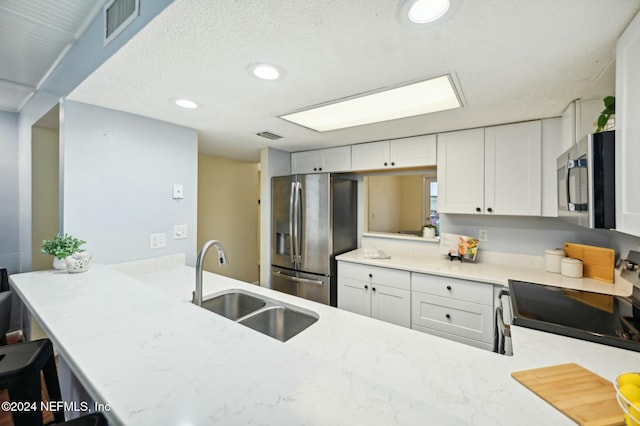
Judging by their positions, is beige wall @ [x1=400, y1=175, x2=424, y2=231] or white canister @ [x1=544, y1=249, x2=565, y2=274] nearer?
white canister @ [x1=544, y1=249, x2=565, y2=274]

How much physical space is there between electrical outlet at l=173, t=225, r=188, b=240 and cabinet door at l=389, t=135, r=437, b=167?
213cm

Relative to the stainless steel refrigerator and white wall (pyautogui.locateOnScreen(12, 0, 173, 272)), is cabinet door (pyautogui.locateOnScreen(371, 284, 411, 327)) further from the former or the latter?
white wall (pyautogui.locateOnScreen(12, 0, 173, 272))

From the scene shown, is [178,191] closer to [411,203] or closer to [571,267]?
[411,203]

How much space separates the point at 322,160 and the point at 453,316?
84.5 inches

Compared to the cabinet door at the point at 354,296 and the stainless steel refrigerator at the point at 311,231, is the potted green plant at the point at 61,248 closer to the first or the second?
the stainless steel refrigerator at the point at 311,231

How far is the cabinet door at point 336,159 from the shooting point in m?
3.04

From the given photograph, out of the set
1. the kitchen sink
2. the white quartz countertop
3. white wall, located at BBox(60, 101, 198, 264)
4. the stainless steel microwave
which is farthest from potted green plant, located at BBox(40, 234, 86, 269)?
the stainless steel microwave

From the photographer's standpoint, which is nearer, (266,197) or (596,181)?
(596,181)

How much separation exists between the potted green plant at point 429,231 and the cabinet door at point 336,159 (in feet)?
3.56

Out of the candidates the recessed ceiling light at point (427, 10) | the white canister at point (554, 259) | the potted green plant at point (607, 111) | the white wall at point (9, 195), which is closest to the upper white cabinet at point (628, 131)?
the potted green plant at point (607, 111)

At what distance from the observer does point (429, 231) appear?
284 cm

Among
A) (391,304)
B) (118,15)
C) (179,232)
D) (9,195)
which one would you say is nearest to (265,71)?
(118,15)

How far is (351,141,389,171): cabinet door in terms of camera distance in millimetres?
2799

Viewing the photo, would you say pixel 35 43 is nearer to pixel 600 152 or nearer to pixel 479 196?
pixel 600 152
